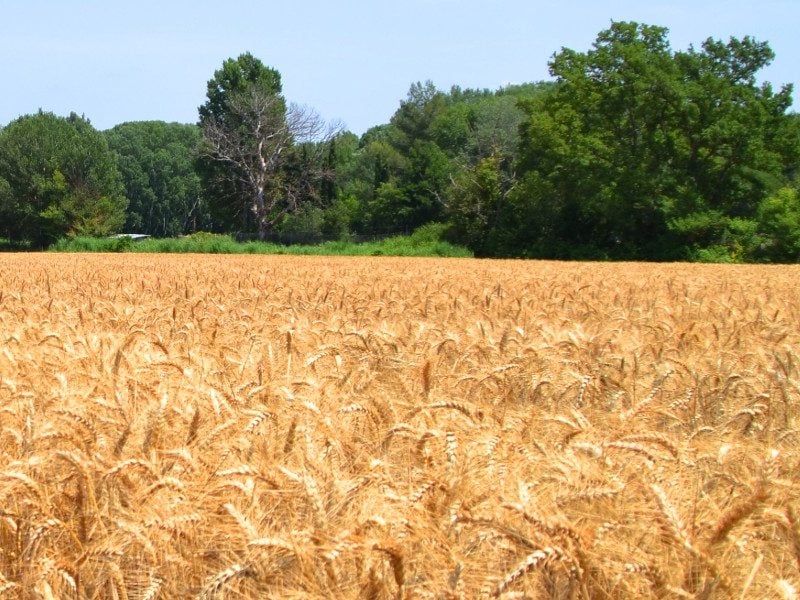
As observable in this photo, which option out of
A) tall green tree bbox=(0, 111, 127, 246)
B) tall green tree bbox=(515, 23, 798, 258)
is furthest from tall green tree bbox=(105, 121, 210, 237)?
tall green tree bbox=(515, 23, 798, 258)

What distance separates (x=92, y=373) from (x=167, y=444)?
1319mm

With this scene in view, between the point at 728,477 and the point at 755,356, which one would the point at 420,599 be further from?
the point at 755,356

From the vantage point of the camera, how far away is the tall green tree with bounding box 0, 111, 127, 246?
238ft

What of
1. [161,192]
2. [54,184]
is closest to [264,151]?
[54,184]

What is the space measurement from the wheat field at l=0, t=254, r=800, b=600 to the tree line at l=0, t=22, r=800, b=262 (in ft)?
131

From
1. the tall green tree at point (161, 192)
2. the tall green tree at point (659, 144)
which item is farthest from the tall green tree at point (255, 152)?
the tall green tree at point (161, 192)

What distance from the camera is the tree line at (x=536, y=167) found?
44500mm

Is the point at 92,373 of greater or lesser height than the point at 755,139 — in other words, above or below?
below

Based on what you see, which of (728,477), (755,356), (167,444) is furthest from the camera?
(755,356)

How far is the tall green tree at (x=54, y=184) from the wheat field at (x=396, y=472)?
234 feet

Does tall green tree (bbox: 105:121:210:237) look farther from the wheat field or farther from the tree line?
the wheat field

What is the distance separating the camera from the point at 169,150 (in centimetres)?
13850

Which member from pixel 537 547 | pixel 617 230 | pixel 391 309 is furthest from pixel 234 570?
pixel 617 230

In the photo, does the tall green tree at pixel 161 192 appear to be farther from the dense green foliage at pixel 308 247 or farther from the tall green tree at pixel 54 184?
the dense green foliage at pixel 308 247
